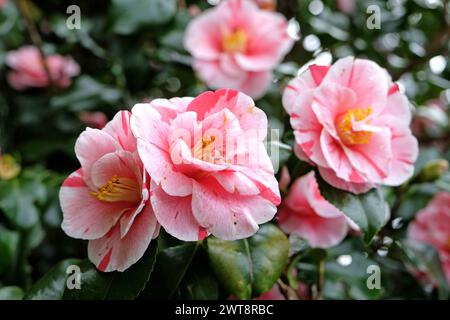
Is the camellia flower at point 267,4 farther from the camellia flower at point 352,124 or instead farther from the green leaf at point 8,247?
the green leaf at point 8,247

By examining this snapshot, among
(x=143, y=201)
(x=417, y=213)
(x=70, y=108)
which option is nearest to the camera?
(x=143, y=201)

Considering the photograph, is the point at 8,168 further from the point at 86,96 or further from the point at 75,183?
the point at 75,183

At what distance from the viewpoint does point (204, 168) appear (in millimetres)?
603

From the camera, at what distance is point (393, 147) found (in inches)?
31.6

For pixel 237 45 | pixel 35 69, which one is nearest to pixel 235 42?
pixel 237 45

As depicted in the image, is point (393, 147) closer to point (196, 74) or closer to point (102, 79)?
point (196, 74)

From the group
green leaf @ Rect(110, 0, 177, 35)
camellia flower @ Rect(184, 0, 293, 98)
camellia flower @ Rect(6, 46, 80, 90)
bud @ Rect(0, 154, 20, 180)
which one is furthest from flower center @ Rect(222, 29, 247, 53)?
bud @ Rect(0, 154, 20, 180)

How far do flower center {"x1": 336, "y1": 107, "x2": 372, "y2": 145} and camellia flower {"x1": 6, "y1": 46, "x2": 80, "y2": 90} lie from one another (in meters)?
0.86

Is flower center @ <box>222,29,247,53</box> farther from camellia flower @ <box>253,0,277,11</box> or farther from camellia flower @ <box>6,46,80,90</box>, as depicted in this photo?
camellia flower @ <box>6,46,80,90</box>

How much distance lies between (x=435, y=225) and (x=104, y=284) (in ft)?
2.30

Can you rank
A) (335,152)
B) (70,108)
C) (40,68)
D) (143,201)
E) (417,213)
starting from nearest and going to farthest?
1. (143,201)
2. (335,152)
3. (417,213)
4. (70,108)
5. (40,68)

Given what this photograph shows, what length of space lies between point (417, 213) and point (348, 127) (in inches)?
16.1

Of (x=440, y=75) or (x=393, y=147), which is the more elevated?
(x=393, y=147)

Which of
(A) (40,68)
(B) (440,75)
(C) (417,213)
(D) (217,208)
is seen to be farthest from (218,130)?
(B) (440,75)
